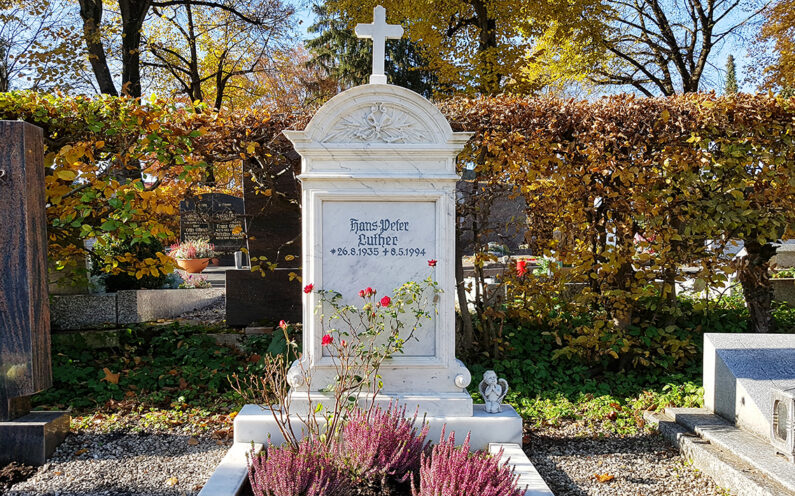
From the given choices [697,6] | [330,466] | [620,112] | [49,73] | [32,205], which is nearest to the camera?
[330,466]

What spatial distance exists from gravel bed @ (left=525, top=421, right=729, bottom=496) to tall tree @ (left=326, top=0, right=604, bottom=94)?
8.84 meters

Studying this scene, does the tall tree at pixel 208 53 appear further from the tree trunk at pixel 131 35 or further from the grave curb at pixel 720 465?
the grave curb at pixel 720 465

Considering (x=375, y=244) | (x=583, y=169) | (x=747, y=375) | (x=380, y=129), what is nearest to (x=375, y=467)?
(x=375, y=244)

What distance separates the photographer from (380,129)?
12.8ft

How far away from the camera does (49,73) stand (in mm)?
11523

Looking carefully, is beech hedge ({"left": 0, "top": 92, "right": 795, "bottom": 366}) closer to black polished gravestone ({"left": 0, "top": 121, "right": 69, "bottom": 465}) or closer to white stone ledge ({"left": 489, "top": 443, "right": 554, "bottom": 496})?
black polished gravestone ({"left": 0, "top": 121, "right": 69, "bottom": 465})

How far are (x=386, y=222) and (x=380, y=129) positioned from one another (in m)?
0.64

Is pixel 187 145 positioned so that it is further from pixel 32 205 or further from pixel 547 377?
pixel 547 377

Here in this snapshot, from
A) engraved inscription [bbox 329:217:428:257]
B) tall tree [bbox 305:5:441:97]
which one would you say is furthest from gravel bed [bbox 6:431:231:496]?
tall tree [bbox 305:5:441:97]

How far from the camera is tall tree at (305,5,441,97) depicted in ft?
74.0

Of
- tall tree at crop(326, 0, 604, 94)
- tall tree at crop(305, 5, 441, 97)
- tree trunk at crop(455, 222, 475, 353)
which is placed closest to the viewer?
tree trunk at crop(455, 222, 475, 353)

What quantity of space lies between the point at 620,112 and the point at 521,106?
2.86 ft

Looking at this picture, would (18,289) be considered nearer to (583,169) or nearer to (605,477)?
(605,477)

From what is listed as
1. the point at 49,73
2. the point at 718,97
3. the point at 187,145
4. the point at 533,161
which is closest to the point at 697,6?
the point at 718,97
